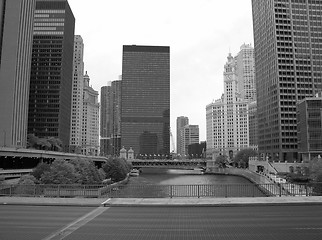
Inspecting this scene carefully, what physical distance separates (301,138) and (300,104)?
14.7 meters

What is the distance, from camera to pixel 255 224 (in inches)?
758

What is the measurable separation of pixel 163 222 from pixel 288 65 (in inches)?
6708

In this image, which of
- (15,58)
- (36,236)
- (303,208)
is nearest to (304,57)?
(15,58)

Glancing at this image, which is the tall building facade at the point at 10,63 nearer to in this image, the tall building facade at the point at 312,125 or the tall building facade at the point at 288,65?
the tall building facade at the point at 288,65

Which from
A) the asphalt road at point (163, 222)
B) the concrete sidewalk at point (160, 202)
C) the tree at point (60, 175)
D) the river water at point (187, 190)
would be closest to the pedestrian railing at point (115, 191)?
the river water at point (187, 190)

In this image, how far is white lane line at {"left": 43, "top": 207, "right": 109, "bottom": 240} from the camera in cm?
1689

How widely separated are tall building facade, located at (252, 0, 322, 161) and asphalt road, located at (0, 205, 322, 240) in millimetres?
152191

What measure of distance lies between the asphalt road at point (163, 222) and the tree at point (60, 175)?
133 ft

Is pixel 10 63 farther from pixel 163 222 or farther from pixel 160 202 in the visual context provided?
pixel 163 222

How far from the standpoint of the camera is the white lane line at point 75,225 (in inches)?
665

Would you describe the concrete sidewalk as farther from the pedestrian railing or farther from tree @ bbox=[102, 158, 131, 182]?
tree @ bbox=[102, 158, 131, 182]

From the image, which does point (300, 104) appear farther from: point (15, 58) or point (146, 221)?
point (146, 221)

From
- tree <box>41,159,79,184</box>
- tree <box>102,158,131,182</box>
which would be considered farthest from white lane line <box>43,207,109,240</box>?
tree <box>102,158,131,182</box>

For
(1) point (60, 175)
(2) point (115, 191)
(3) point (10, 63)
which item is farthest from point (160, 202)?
(3) point (10, 63)
